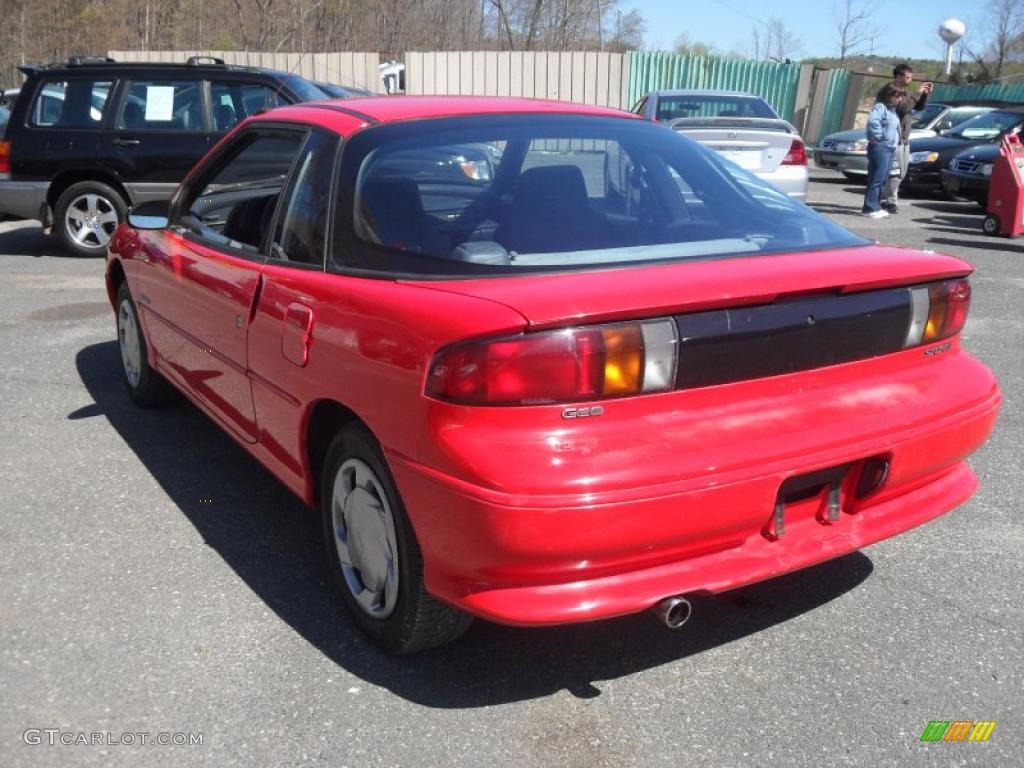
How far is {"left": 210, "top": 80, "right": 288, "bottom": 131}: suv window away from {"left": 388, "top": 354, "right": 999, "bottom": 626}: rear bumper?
27.7 ft

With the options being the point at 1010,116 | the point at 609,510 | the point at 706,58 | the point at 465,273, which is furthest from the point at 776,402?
A: the point at 706,58

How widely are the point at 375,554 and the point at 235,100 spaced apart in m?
8.34

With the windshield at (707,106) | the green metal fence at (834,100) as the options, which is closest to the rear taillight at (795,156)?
the windshield at (707,106)

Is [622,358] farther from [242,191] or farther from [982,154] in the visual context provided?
[982,154]

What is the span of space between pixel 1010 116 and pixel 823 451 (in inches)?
637

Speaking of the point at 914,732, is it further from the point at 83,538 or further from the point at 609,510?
the point at 83,538

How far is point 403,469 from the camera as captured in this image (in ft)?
8.50

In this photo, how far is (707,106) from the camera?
13.2 m

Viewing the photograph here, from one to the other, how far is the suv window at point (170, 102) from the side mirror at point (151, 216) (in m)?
5.95

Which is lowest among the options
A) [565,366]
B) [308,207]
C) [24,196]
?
[24,196]

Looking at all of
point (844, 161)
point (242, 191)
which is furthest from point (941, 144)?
point (242, 191)

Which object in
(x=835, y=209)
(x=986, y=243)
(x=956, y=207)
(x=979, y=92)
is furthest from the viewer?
(x=979, y=92)

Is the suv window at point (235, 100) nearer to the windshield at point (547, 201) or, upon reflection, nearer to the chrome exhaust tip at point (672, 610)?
the windshield at point (547, 201)

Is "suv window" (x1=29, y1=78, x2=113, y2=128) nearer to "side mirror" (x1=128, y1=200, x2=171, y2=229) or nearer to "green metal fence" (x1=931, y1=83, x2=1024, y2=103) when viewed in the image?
"side mirror" (x1=128, y1=200, x2=171, y2=229)
